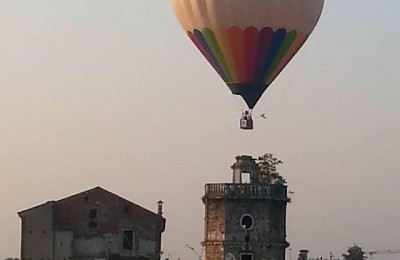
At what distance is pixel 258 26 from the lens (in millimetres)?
59656

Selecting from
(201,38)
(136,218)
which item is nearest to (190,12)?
(201,38)

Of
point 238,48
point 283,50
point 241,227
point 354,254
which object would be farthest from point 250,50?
point 354,254

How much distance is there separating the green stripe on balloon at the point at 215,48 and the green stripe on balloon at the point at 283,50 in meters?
1.64

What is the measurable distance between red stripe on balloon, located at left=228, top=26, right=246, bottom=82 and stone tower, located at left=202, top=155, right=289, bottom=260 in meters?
13.2

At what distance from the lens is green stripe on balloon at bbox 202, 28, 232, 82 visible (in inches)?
2362

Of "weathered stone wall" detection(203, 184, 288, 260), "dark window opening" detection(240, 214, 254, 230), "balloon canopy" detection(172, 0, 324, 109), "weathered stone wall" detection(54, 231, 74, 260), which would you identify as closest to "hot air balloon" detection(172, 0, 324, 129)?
"balloon canopy" detection(172, 0, 324, 109)

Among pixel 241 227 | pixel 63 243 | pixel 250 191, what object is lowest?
pixel 63 243

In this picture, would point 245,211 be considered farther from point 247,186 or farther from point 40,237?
point 40,237

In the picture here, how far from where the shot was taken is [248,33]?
59938 millimetres

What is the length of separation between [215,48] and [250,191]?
1449 centimetres

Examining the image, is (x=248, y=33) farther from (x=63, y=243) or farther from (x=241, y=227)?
(x=63, y=243)

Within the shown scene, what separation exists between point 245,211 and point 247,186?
1.35 meters

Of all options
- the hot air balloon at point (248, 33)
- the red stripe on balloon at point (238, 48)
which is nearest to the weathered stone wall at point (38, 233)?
the hot air balloon at point (248, 33)

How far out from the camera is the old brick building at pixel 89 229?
70.4m
